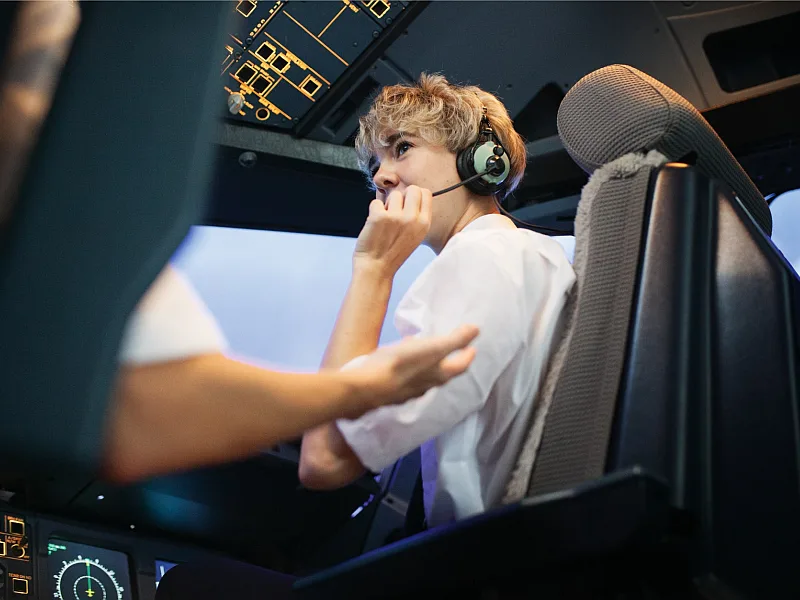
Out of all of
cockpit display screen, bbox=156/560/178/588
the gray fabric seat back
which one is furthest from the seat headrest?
cockpit display screen, bbox=156/560/178/588

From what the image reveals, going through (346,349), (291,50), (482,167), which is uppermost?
(291,50)

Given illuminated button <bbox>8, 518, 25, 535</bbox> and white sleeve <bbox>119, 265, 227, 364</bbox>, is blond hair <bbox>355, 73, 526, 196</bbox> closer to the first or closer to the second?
white sleeve <bbox>119, 265, 227, 364</bbox>

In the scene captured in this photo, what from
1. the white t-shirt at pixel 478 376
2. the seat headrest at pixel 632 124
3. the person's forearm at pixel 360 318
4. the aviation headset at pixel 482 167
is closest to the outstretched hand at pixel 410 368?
the white t-shirt at pixel 478 376

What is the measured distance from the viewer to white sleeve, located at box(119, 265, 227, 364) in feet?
1.73

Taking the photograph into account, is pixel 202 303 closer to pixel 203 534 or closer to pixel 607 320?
pixel 607 320

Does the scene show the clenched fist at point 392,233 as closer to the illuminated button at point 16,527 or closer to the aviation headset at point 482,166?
the aviation headset at point 482,166

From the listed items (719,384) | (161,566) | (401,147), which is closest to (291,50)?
(401,147)

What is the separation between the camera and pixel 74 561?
1.92 metres

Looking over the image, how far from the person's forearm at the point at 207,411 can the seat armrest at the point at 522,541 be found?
0.22 m

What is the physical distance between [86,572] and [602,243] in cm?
141

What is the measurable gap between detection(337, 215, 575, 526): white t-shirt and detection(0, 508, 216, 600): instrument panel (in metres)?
0.91

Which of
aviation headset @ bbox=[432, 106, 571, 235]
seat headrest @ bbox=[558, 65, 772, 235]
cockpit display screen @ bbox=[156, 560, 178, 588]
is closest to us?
seat headrest @ bbox=[558, 65, 772, 235]

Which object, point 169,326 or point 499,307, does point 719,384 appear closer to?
point 499,307

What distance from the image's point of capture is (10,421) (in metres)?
0.48
